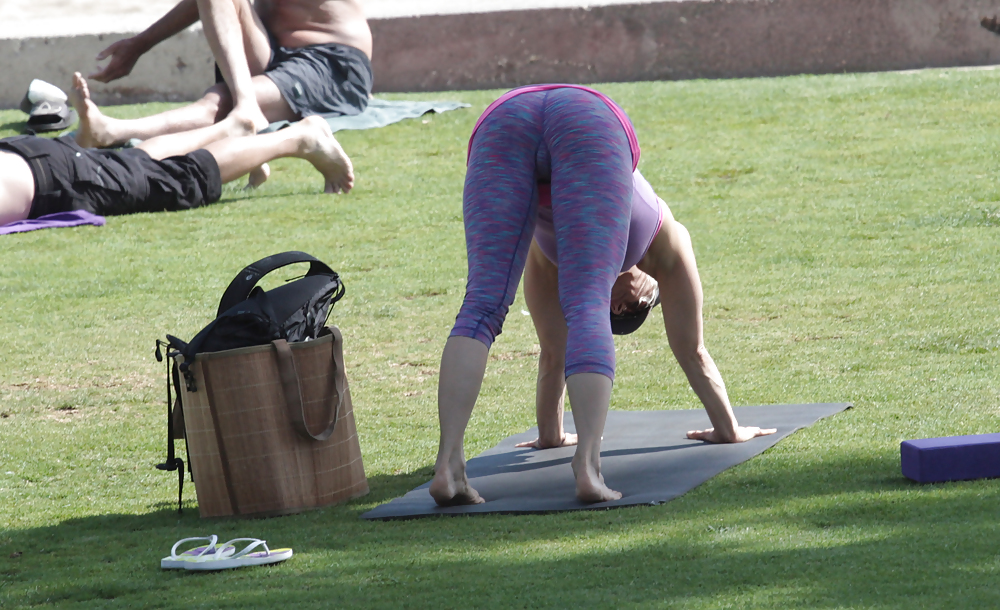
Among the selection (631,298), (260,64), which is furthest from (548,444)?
(260,64)

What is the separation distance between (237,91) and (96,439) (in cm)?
456

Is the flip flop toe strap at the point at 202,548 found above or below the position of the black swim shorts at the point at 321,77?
below

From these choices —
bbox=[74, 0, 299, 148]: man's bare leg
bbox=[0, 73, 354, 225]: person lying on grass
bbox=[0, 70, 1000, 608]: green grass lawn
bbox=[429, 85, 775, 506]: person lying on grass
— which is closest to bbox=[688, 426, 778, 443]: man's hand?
bbox=[0, 70, 1000, 608]: green grass lawn

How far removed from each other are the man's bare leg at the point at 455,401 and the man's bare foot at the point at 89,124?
208 inches

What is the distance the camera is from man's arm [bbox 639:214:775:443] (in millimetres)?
3561

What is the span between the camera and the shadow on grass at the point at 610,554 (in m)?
2.35

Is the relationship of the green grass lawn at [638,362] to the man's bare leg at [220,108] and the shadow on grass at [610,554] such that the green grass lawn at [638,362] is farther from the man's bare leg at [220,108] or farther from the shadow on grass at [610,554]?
the man's bare leg at [220,108]

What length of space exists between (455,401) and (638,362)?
6.63ft

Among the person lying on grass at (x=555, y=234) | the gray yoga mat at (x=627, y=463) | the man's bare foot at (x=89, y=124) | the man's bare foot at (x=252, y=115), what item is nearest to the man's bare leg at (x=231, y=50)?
the man's bare foot at (x=252, y=115)

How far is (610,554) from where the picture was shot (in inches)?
104

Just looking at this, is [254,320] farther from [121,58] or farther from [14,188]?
[121,58]

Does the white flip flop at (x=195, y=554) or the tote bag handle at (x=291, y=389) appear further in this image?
the tote bag handle at (x=291, y=389)

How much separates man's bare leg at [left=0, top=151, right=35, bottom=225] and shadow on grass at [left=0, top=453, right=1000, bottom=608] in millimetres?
4215

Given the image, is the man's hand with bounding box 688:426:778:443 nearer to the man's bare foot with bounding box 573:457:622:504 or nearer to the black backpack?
the man's bare foot with bounding box 573:457:622:504
